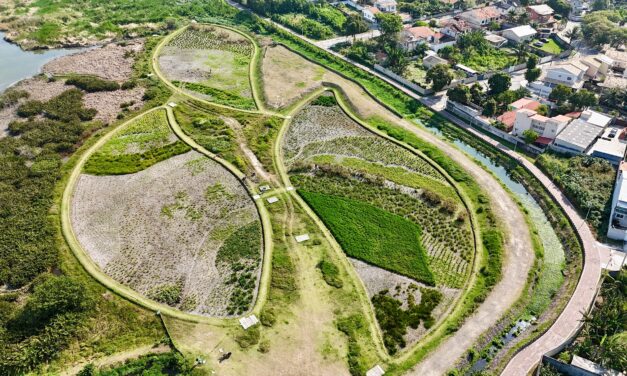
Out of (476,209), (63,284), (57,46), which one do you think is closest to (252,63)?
(57,46)

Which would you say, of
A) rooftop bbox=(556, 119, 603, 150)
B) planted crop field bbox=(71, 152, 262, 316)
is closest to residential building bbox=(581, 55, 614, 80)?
rooftop bbox=(556, 119, 603, 150)

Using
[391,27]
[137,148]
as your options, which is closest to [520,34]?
[391,27]

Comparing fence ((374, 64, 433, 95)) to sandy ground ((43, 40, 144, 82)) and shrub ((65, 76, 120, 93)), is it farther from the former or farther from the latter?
shrub ((65, 76, 120, 93))

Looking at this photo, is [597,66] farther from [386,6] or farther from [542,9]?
[386,6]

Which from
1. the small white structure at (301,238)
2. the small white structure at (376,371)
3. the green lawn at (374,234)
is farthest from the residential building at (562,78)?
the small white structure at (376,371)

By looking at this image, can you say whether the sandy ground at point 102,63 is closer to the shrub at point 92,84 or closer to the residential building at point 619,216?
the shrub at point 92,84

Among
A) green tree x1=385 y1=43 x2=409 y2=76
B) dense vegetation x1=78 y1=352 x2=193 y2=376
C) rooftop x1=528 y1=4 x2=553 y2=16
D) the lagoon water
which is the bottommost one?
the lagoon water
